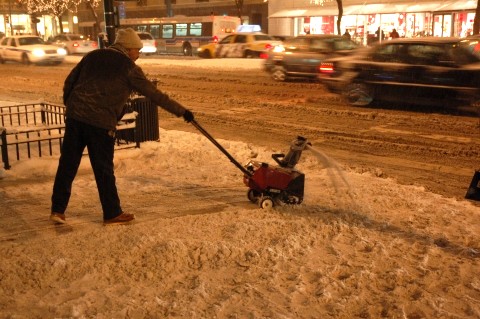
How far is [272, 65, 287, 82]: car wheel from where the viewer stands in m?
20.1

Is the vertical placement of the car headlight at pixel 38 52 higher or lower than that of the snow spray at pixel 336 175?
higher

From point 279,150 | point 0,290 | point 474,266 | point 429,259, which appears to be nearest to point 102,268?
point 0,290

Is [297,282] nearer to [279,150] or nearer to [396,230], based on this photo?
[396,230]

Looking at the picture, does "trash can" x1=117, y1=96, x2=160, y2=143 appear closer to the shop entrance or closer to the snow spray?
the snow spray

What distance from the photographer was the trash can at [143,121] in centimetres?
899

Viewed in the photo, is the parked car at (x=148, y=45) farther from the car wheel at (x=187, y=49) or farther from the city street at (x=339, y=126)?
the city street at (x=339, y=126)

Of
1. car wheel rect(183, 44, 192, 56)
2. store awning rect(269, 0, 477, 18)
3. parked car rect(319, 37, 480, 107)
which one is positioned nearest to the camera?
parked car rect(319, 37, 480, 107)

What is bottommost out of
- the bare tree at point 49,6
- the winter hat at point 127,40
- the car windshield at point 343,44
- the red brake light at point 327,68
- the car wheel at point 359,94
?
the car wheel at point 359,94

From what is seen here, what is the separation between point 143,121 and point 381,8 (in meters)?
33.9

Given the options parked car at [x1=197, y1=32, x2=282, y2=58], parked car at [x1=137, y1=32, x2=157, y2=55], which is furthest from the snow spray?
parked car at [x1=137, y1=32, x2=157, y2=55]

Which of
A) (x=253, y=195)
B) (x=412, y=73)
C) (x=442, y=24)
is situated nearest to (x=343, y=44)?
(x=412, y=73)

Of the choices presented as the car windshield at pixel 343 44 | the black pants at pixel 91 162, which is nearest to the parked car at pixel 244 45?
the car windshield at pixel 343 44

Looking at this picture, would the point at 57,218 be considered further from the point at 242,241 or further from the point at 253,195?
the point at 253,195

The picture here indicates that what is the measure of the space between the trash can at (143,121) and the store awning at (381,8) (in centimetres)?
2961
